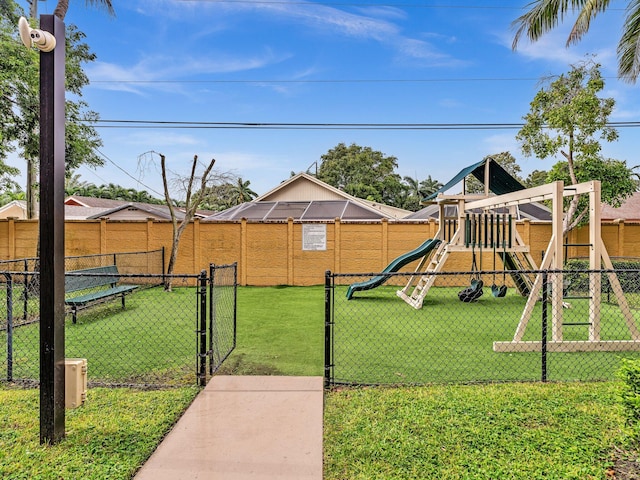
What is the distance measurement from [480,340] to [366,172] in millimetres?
33217

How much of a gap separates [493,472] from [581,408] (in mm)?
1442

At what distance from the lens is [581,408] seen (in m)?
3.14

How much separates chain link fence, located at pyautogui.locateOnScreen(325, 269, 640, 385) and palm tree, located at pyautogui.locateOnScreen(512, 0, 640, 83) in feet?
18.8

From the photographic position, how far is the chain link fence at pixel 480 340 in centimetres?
405

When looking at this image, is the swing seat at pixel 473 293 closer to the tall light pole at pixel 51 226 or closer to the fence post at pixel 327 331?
the fence post at pixel 327 331

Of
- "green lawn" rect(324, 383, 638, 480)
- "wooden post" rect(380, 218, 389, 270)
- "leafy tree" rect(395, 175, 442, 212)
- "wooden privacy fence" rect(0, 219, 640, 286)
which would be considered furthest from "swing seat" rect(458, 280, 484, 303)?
"leafy tree" rect(395, 175, 442, 212)

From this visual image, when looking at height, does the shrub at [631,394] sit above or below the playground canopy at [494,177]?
below

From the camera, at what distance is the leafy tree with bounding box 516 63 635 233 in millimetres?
10930

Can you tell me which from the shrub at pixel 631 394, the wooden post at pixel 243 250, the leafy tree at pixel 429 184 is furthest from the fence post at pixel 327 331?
the leafy tree at pixel 429 184

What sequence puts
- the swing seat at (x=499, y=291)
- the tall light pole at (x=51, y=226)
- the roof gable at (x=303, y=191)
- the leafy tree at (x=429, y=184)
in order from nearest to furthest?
the tall light pole at (x=51, y=226) → the swing seat at (x=499, y=291) → the roof gable at (x=303, y=191) → the leafy tree at (x=429, y=184)

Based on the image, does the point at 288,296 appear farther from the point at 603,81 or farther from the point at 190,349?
the point at 603,81

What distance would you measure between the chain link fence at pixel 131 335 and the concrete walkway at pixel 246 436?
74 cm

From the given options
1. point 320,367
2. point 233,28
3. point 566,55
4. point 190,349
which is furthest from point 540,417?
point 233,28

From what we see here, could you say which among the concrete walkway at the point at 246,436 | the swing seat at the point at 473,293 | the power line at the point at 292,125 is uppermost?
the power line at the point at 292,125
